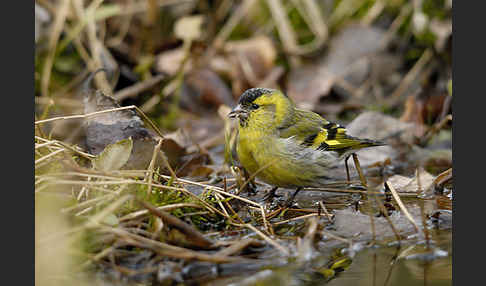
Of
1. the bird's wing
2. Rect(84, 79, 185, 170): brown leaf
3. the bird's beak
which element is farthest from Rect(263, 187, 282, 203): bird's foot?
Rect(84, 79, 185, 170): brown leaf

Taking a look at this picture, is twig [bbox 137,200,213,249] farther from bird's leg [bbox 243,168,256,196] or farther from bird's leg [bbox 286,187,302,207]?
bird's leg [bbox 243,168,256,196]

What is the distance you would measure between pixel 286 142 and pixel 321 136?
38 cm

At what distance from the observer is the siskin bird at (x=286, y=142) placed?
3971 millimetres

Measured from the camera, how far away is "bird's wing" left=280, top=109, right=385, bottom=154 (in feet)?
14.0

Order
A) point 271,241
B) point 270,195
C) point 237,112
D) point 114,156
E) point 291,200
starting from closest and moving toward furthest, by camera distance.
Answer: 1. point 271,241
2. point 114,156
3. point 291,200
4. point 270,195
5. point 237,112

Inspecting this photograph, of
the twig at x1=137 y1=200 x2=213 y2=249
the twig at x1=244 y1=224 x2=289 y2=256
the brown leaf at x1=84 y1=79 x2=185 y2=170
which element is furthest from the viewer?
the brown leaf at x1=84 y1=79 x2=185 y2=170

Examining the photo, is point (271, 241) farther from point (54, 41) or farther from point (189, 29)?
point (54, 41)

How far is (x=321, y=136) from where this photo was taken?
4375mm

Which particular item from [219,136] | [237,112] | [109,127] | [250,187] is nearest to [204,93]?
[219,136]

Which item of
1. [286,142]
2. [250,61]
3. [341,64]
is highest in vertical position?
[250,61]

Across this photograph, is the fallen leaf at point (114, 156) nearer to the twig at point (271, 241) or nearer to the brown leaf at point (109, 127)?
the brown leaf at point (109, 127)

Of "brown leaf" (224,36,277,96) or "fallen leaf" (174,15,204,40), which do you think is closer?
"fallen leaf" (174,15,204,40)

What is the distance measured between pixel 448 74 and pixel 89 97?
4.62 m

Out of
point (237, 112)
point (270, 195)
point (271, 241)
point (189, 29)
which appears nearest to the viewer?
point (271, 241)
